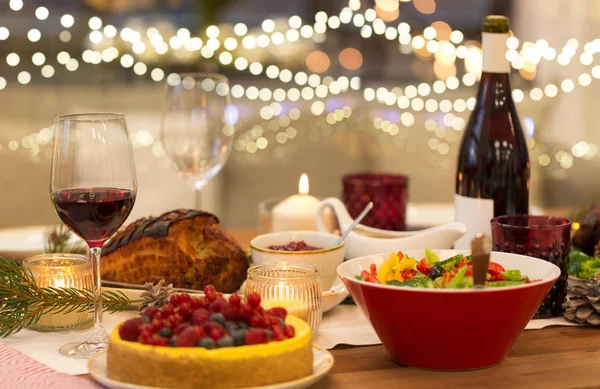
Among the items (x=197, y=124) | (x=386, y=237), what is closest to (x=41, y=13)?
(x=197, y=124)

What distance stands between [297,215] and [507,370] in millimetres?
617

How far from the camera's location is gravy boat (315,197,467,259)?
1.18 meters

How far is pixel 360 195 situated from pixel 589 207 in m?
0.41

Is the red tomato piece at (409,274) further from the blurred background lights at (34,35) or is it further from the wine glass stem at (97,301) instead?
the blurred background lights at (34,35)

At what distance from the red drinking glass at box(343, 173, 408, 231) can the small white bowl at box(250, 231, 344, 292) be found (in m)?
0.28

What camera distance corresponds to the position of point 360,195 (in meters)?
1.52

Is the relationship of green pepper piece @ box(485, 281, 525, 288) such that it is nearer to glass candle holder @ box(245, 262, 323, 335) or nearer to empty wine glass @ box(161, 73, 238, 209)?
glass candle holder @ box(245, 262, 323, 335)

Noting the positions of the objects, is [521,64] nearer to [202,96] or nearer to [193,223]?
[202,96]

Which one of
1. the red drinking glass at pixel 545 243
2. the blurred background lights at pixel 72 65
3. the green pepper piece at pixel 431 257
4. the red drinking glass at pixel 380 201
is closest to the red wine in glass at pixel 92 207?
the green pepper piece at pixel 431 257

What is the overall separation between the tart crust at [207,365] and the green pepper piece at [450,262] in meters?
0.28

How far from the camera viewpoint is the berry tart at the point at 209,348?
0.77 m

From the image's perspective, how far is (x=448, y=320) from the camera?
0.88m

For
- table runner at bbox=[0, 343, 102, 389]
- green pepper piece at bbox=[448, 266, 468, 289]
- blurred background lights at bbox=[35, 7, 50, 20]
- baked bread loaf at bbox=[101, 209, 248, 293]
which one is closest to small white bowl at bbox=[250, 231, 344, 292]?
baked bread loaf at bbox=[101, 209, 248, 293]

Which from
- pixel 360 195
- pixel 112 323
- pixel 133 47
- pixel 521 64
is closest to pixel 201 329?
pixel 112 323
